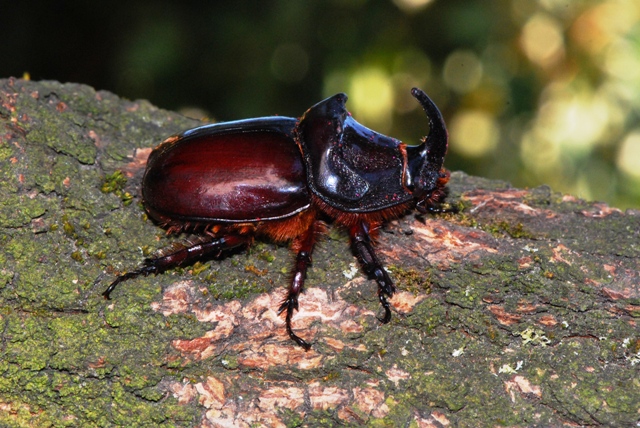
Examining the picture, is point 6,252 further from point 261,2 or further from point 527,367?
point 261,2

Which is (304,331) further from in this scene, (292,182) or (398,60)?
(398,60)

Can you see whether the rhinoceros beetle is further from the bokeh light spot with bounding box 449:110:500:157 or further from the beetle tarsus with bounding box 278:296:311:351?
the bokeh light spot with bounding box 449:110:500:157

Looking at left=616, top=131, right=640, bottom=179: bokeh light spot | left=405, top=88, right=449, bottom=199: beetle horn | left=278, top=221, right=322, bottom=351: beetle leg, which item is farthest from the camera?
left=616, top=131, right=640, bottom=179: bokeh light spot

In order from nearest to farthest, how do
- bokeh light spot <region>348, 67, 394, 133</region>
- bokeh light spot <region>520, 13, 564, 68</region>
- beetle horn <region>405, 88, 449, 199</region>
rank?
beetle horn <region>405, 88, 449, 199</region>, bokeh light spot <region>348, 67, 394, 133</region>, bokeh light spot <region>520, 13, 564, 68</region>

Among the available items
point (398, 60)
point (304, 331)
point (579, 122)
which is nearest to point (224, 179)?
point (304, 331)

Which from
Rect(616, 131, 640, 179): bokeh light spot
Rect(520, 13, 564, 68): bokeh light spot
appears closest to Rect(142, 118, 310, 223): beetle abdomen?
Rect(520, 13, 564, 68): bokeh light spot

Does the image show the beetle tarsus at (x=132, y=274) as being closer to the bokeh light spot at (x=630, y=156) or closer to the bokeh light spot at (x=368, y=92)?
the bokeh light spot at (x=368, y=92)

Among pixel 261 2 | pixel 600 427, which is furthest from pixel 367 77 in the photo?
pixel 600 427
